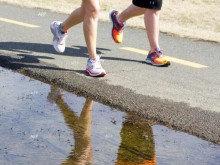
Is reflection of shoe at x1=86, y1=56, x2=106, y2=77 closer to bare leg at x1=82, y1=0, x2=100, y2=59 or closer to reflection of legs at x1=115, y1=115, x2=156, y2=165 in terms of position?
bare leg at x1=82, y1=0, x2=100, y2=59

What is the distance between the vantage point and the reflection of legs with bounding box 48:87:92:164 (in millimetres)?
3293

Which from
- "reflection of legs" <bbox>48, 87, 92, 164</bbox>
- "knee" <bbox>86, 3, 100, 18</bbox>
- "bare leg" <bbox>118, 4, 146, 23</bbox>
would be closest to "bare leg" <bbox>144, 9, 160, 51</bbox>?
"bare leg" <bbox>118, 4, 146, 23</bbox>

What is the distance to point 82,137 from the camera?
3656 mm

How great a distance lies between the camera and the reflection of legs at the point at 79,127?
10.8ft

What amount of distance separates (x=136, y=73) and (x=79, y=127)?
1.84 meters

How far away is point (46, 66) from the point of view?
5672mm

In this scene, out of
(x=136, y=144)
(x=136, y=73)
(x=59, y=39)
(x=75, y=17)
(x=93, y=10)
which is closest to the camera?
(x=136, y=144)

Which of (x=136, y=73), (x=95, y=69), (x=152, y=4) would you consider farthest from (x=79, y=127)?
(x=152, y=4)

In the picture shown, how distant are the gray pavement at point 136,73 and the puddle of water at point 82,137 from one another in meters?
0.20

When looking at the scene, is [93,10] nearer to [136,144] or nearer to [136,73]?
[136,73]

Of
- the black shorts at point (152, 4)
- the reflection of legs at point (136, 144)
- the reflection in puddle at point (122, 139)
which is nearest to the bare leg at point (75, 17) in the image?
the black shorts at point (152, 4)

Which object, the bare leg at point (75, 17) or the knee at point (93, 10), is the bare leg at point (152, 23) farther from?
the knee at point (93, 10)

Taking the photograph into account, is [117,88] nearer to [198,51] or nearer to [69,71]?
[69,71]

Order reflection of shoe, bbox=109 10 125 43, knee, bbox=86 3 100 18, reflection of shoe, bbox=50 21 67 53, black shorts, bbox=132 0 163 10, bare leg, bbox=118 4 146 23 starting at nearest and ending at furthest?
1. knee, bbox=86 3 100 18
2. black shorts, bbox=132 0 163 10
3. reflection of shoe, bbox=50 21 67 53
4. bare leg, bbox=118 4 146 23
5. reflection of shoe, bbox=109 10 125 43
